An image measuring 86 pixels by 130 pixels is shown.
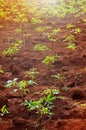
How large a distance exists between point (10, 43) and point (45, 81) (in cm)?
272

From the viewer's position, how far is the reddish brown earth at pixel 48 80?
4.05 metres

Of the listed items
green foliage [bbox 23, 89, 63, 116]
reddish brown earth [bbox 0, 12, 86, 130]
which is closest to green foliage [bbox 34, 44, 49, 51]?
reddish brown earth [bbox 0, 12, 86, 130]

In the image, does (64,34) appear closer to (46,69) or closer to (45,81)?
(46,69)

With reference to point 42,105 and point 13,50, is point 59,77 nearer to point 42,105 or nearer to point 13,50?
point 42,105

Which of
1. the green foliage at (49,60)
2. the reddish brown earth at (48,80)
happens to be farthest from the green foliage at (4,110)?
the green foliage at (49,60)

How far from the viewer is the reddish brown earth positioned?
405cm

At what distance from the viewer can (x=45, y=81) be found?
18.1 ft

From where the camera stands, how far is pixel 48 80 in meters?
5.54

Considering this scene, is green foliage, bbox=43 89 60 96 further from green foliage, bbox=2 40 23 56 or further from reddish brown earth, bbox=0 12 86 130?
green foliage, bbox=2 40 23 56

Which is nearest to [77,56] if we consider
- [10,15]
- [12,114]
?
[12,114]

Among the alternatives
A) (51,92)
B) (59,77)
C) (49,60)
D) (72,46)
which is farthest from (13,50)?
(51,92)

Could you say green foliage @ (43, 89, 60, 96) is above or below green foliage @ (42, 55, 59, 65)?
above

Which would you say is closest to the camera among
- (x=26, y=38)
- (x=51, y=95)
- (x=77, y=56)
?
(x=51, y=95)

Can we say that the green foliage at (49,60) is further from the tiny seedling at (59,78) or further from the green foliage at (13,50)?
the green foliage at (13,50)
